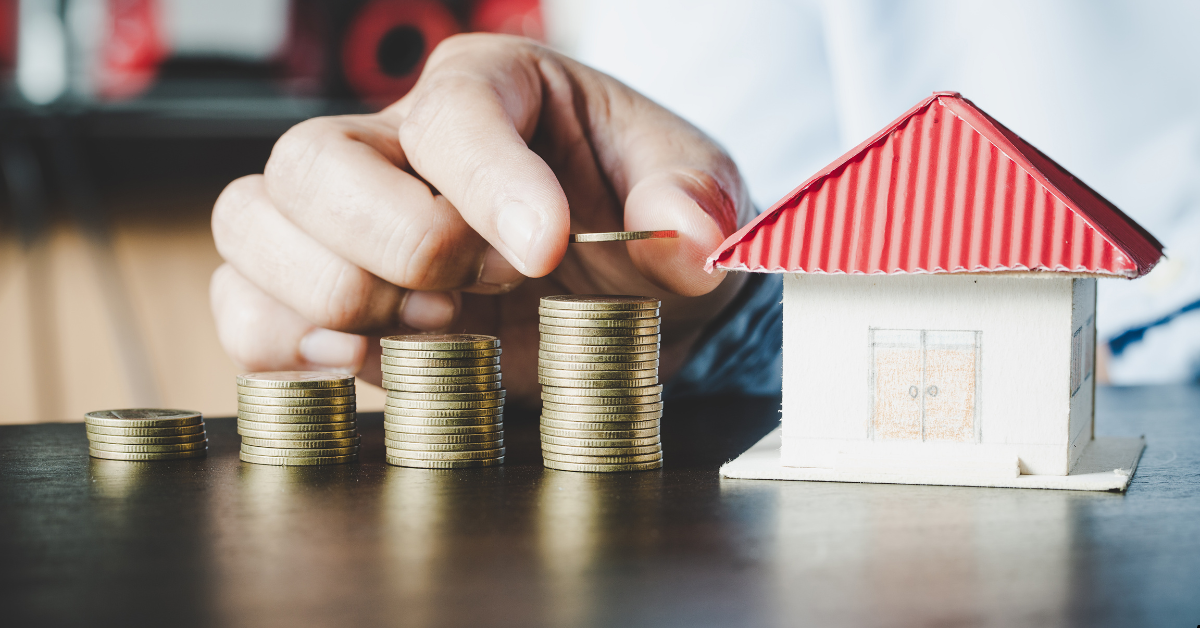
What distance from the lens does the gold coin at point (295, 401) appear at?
1.12m

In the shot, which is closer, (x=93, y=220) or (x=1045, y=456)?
(x=1045, y=456)

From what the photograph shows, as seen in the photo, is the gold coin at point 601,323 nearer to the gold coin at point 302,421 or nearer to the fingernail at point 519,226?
the fingernail at point 519,226

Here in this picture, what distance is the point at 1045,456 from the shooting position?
0.99m

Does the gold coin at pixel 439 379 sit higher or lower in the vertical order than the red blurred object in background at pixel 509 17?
lower

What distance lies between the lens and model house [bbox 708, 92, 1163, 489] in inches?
38.0

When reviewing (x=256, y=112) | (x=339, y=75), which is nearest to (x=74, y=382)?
(x=256, y=112)

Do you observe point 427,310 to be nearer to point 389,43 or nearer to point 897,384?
point 897,384

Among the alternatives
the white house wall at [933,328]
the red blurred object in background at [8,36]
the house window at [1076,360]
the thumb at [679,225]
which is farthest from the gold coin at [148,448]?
the red blurred object in background at [8,36]

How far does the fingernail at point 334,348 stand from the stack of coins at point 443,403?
1.28 feet

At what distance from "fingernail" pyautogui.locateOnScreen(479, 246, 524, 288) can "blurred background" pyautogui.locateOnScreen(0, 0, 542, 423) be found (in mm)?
3005

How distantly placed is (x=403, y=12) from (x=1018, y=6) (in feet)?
9.33

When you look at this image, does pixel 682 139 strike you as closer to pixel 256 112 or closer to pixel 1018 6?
pixel 1018 6

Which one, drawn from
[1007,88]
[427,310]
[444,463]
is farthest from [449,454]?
[1007,88]

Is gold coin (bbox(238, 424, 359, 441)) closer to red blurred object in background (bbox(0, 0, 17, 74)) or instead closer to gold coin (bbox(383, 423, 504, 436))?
gold coin (bbox(383, 423, 504, 436))
